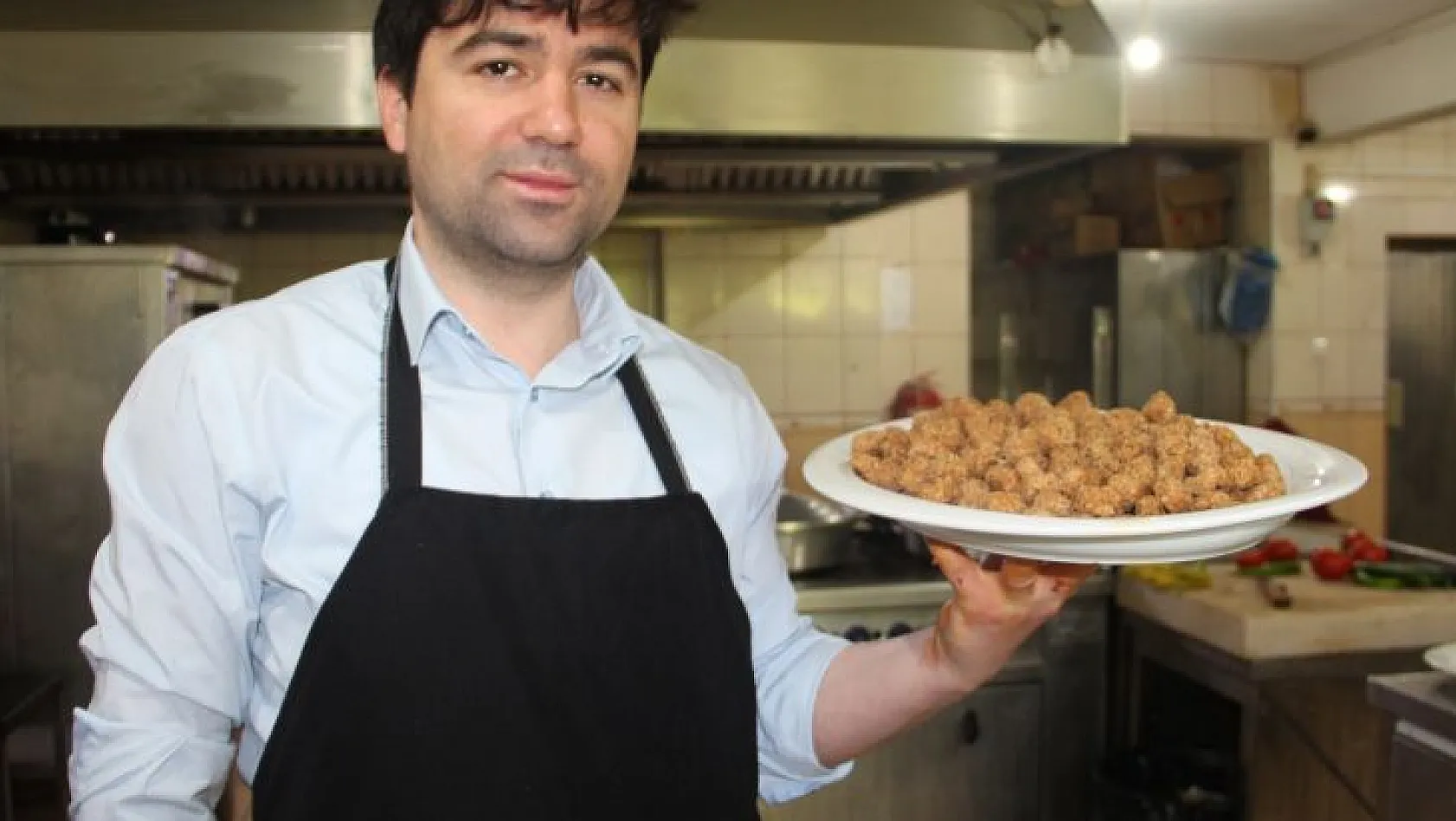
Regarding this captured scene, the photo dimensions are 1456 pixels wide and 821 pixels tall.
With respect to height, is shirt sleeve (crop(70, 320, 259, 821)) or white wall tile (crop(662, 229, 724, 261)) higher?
white wall tile (crop(662, 229, 724, 261))

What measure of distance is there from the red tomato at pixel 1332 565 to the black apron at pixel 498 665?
215 centimetres

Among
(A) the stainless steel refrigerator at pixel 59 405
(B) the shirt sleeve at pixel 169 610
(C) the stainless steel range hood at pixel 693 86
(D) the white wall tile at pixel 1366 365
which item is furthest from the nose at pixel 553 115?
(D) the white wall tile at pixel 1366 365

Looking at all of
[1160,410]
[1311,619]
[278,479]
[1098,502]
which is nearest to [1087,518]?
[1098,502]

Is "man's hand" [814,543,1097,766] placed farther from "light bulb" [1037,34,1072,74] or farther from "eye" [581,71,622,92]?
"light bulb" [1037,34,1072,74]

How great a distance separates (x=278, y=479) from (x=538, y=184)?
1.23 ft

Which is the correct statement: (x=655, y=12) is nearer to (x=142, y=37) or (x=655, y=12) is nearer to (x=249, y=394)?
(x=249, y=394)

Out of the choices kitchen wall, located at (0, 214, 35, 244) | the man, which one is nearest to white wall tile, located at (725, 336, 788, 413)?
kitchen wall, located at (0, 214, 35, 244)

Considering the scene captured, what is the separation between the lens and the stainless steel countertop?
171 cm

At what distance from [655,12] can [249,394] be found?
572mm

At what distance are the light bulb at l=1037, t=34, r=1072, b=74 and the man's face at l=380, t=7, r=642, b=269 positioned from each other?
1.23m

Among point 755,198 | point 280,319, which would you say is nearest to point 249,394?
point 280,319

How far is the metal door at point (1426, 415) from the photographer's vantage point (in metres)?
5.17

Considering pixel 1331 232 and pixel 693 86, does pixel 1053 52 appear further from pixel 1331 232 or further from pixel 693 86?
pixel 1331 232

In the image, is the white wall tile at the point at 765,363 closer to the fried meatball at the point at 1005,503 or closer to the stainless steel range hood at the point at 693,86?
the stainless steel range hood at the point at 693,86
